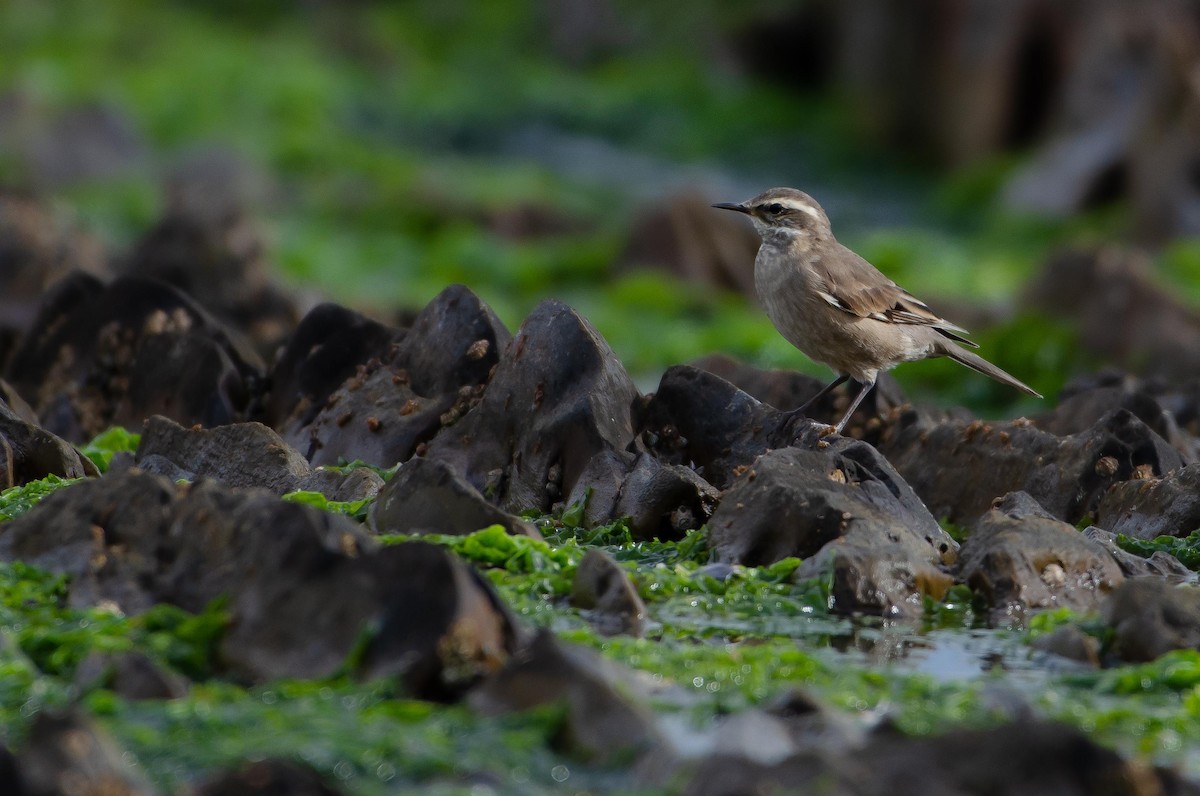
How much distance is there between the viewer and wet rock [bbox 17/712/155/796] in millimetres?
3805

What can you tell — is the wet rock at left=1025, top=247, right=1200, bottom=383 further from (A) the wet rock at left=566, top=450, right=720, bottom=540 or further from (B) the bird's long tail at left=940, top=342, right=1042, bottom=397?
(A) the wet rock at left=566, top=450, right=720, bottom=540

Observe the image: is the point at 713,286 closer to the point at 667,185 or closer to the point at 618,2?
the point at 667,185

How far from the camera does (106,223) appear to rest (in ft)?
81.0

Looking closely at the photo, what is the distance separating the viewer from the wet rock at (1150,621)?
5527mm

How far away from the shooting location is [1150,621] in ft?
18.2

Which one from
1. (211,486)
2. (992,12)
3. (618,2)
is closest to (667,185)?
(992,12)

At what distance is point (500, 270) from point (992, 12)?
12.2 m

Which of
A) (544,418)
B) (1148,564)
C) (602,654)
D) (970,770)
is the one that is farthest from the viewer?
(544,418)

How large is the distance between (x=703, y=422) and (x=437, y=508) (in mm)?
1798

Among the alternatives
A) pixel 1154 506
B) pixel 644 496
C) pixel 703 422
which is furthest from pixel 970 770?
pixel 703 422

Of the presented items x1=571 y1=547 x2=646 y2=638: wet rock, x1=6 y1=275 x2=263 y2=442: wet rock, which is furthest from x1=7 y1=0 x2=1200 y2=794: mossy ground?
x1=6 y1=275 x2=263 y2=442: wet rock

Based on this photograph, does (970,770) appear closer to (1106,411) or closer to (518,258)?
(1106,411)

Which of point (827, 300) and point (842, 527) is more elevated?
point (827, 300)

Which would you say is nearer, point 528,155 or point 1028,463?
point 1028,463
